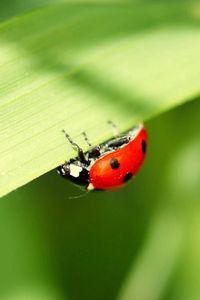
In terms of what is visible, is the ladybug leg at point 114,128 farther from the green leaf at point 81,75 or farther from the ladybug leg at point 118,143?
the ladybug leg at point 118,143

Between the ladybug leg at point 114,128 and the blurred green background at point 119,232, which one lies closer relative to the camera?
the ladybug leg at point 114,128

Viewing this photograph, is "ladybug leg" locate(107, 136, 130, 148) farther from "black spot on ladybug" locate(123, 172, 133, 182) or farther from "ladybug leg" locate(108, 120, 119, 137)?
A: "ladybug leg" locate(108, 120, 119, 137)

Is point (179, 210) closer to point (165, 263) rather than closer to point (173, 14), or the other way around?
point (165, 263)

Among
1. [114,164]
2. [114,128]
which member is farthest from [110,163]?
[114,128]

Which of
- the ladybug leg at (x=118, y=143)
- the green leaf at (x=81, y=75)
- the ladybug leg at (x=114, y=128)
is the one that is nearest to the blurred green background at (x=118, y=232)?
the ladybug leg at (x=118, y=143)

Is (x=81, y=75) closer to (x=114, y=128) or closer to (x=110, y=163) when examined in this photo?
(x=114, y=128)

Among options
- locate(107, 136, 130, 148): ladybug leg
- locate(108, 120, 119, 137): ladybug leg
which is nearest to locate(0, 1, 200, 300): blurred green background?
locate(107, 136, 130, 148): ladybug leg
